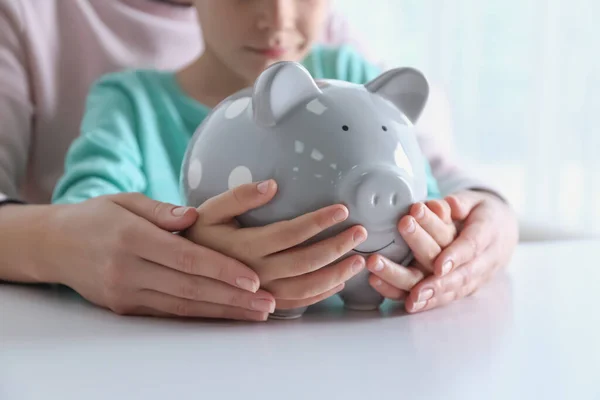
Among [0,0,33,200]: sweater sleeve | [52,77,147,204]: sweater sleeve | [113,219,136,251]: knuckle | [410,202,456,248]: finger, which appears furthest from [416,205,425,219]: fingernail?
[0,0,33,200]: sweater sleeve

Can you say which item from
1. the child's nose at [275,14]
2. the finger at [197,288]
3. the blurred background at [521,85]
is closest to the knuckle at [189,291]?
the finger at [197,288]

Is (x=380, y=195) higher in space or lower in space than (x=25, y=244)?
higher

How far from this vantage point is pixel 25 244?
0.63 meters

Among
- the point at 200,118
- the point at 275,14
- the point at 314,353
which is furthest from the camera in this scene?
the point at 200,118

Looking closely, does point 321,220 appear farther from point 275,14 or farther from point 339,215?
point 275,14

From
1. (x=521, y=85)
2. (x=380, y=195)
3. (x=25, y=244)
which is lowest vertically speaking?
(x=521, y=85)

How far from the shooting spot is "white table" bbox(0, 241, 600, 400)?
0.39m

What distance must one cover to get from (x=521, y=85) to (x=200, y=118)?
0.79m

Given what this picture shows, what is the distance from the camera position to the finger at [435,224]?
526mm

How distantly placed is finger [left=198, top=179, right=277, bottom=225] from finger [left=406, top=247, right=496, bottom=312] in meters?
0.15

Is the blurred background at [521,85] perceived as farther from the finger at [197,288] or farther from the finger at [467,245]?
the finger at [197,288]

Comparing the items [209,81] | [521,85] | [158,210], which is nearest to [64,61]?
[209,81]

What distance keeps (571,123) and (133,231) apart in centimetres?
108

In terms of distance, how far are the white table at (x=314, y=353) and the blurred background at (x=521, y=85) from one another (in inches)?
31.0
